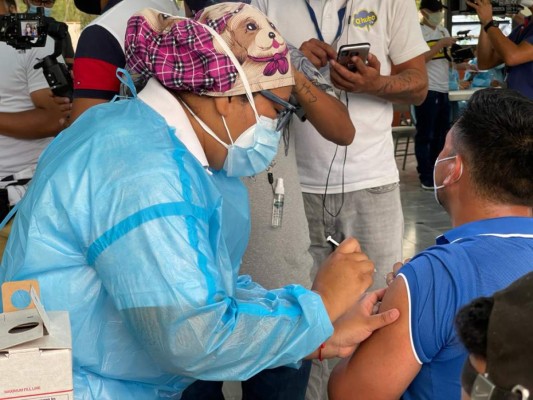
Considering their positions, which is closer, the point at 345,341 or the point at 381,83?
the point at 345,341

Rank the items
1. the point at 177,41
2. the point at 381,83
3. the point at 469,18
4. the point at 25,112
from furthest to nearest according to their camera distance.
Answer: the point at 469,18
the point at 25,112
the point at 381,83
the point at 177,41

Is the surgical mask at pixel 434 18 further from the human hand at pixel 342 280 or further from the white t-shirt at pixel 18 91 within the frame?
the human hand at pixel 342 280

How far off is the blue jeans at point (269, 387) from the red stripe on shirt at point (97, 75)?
96cm

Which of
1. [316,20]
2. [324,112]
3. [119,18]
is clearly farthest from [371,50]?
[119,18]

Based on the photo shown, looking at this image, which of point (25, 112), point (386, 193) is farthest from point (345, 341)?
point (25, 112)

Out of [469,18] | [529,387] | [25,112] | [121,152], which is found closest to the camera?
[529,387]

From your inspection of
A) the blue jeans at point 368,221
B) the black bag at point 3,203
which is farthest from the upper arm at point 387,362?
the black bag at point 3,203

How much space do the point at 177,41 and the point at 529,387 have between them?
109 cm

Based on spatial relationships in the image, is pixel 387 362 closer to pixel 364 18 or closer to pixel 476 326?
pixel 476 326

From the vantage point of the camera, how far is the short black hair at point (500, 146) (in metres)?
1.82

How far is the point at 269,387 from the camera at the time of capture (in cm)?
255

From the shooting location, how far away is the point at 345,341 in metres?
1.77

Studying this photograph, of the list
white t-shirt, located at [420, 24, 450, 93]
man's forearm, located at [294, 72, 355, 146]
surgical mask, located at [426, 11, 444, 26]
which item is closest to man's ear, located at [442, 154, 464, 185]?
man's forearm, located at [294, 72, 355, 146]

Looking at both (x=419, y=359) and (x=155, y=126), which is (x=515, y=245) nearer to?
(x=419, y=359)
